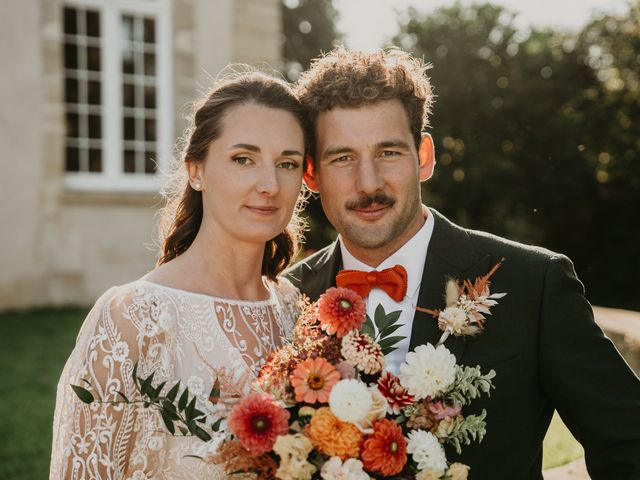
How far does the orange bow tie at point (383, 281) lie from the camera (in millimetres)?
2756

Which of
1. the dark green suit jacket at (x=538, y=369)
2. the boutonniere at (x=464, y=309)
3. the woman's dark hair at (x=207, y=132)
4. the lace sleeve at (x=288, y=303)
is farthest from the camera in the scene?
the lace sleeve at (x=288, y=303)

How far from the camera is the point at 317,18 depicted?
66.7 feet

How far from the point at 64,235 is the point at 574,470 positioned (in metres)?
8.07

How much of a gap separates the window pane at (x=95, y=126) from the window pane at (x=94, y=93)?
0.69ft

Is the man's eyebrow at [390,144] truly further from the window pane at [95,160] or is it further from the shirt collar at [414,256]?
the window pane at [95,160]

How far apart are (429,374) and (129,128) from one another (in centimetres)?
929

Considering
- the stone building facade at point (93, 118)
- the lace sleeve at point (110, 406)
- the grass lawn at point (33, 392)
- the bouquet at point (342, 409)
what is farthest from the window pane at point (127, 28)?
the bouquet at point (342, 409)

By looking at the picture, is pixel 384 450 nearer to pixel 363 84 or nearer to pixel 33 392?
pixel 363 84

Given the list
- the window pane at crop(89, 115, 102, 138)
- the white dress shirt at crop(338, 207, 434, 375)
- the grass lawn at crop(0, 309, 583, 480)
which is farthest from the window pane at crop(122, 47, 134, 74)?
the white dress shirt at crop(338, 207, 434, 375)

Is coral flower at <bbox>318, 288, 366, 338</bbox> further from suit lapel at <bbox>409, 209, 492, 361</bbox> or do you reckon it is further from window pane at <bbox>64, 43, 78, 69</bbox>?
window pane at <bbox>64, 43, 78, 69</bbox>

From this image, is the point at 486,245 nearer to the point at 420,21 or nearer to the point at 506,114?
the point at 506,114

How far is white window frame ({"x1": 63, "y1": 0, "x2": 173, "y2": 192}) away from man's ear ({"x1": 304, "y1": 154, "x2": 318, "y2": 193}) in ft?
24.2

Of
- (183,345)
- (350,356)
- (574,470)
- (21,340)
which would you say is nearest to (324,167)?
(183,345)

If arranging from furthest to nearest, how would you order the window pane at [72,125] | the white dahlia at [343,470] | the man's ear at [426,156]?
the window pane at [72,125] < the man's ear at [426,156] < the white dahlia at [343,470]
